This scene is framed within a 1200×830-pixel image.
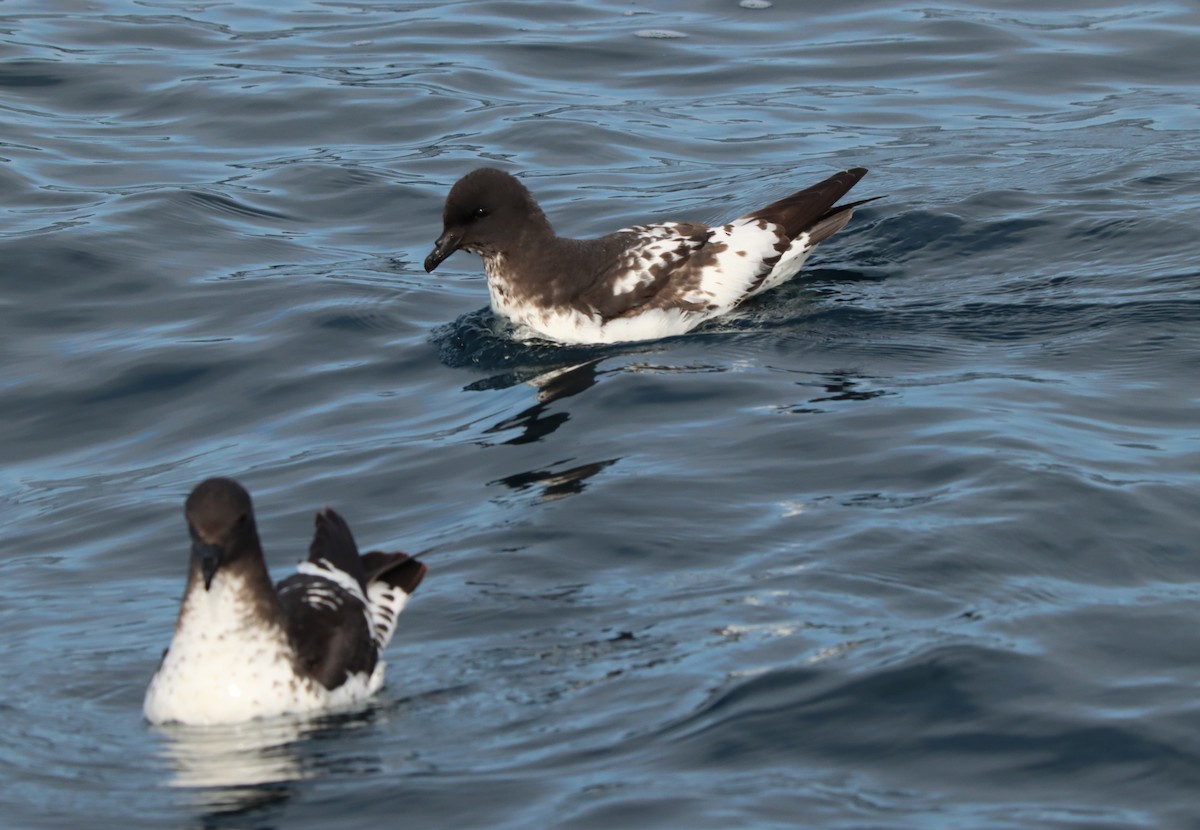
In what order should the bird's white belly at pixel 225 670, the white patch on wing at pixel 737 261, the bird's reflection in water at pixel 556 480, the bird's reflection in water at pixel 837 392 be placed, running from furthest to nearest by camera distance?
the white patch on wing at pixel 737 261 → the bird's reflection in water at pixel 837 392 → the bird's reflection in water at pixel 556 480 → the bird's white belly at pixel 225 670

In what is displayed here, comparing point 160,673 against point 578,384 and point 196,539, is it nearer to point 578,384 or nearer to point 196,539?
point 196,539

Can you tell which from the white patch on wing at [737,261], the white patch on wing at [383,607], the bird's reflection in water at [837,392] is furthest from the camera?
the white patch on wing at [737,261]

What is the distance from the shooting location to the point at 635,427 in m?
10.5

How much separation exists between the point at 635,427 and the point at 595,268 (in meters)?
2.16

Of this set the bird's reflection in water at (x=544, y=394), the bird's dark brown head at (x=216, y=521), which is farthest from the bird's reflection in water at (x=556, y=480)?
the bird's dark brown head at (x=216, y=521)

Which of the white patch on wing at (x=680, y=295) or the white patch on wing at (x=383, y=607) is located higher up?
the white patch on wing at (x=680, y=295)

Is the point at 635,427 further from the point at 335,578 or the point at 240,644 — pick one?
Answer: the point at 240,644

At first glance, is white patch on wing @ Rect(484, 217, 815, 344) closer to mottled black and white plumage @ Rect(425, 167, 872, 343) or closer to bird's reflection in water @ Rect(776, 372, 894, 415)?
mottled black and white plumage @ Rect(425, 167, 872, 343)

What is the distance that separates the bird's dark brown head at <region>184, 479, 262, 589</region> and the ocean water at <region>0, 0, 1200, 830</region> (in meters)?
0.70

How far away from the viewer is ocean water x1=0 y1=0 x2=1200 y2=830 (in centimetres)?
650

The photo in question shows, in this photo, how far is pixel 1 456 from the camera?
1122 centimetres

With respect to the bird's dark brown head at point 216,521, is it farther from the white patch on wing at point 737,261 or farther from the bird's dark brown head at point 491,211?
the white patch on wing at point 737,261

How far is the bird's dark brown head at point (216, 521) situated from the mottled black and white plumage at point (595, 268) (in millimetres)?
5704

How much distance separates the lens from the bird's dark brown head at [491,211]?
40.9 feet
